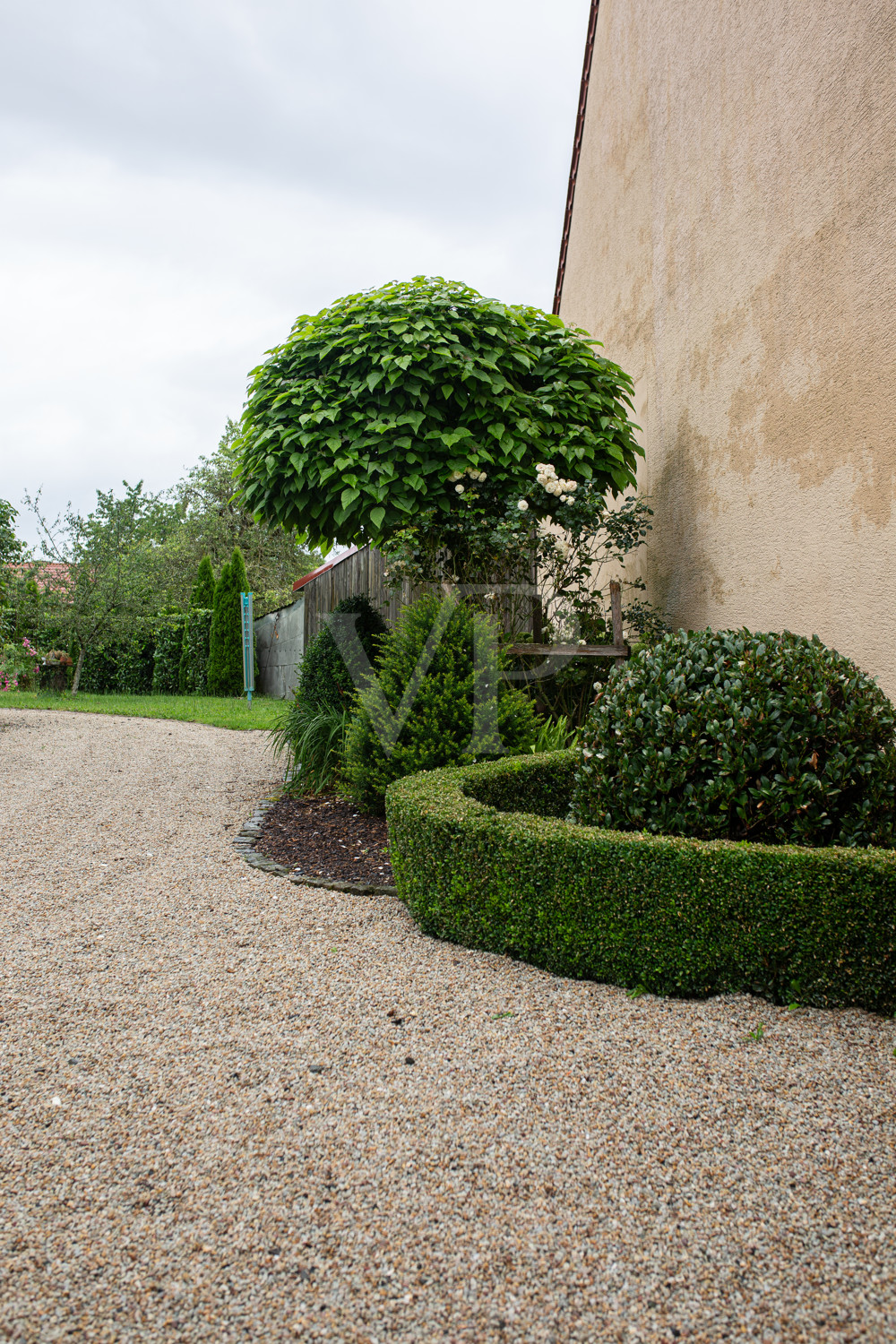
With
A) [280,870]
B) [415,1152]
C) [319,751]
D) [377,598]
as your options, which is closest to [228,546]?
[377,598]

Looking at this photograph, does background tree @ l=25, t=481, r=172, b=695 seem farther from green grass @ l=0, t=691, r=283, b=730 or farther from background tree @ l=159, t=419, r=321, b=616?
background tree @ l=159, t=419, r=321, b=616

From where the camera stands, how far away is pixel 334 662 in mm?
5992

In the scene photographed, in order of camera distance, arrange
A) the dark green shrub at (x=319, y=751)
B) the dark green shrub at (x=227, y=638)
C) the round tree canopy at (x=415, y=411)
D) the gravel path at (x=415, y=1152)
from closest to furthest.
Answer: the gravel path at (x=415, y=1152) < the round tree canopy at (x=415, y=411) < the dark green shrub at (x=319, y=751) < the dark green shrub at (x=227, y=638)

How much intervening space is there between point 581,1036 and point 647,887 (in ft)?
1.71

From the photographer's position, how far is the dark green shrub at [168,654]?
1697 centimetres

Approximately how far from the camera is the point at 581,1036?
2.20 m

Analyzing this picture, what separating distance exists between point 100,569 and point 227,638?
11.0 ft

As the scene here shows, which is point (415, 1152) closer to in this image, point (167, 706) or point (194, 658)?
point (167, 706)


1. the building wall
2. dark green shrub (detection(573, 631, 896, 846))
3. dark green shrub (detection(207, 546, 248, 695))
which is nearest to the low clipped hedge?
dark green shrub (detection(573, 631, 896, 846))

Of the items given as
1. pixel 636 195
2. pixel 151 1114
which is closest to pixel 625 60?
pixel 636 195

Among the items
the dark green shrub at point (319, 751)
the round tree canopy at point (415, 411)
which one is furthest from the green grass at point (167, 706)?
the round tree canopy at point (415, 411)

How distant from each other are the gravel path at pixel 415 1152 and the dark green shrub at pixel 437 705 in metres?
1.37

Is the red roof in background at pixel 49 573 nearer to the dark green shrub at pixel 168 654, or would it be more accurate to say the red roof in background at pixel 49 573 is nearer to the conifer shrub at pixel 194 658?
the dark green shrub at pixel 168 654

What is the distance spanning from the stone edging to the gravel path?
0.56 metres
